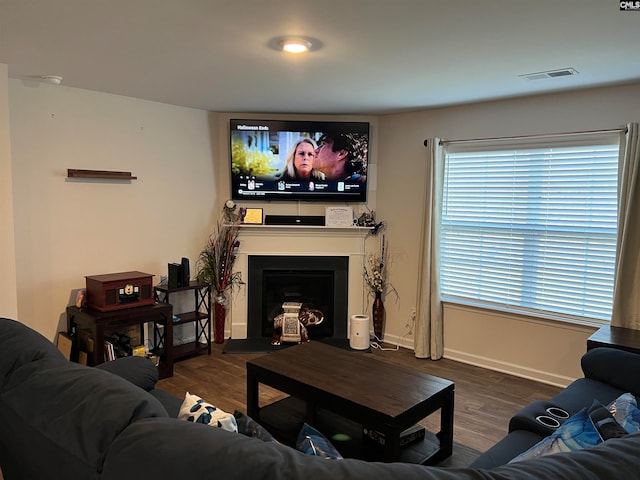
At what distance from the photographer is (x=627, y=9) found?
6.75ft

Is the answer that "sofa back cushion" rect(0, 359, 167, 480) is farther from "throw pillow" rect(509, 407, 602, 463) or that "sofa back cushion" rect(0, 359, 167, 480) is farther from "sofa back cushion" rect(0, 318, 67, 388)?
"throw pillow" rect(509, 407, 602, 463)

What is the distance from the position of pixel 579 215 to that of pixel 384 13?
8.31 feet

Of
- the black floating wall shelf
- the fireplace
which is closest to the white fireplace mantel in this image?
the fireplace

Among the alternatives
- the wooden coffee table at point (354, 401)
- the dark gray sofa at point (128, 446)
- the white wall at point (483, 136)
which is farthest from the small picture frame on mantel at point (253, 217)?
the dark gray sofa at point (128, 446)

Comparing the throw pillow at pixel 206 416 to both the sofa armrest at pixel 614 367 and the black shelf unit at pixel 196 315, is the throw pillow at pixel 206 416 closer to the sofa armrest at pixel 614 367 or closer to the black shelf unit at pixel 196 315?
the sofa armrest at pixel 614 367

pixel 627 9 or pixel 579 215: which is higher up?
pixel 627 9

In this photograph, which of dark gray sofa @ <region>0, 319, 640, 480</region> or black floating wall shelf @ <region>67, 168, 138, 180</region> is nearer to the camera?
dark gray sofa @ <region>0, 319, 640, 480</region>

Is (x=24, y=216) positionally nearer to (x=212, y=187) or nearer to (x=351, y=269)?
(x=212, y=187)

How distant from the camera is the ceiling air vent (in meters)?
3.09

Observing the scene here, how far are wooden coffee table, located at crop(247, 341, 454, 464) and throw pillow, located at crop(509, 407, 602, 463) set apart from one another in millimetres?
898

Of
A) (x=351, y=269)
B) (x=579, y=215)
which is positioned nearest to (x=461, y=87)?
(x=579, y=215)

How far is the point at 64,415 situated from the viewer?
131 cm

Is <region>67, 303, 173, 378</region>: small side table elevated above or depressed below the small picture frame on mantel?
below

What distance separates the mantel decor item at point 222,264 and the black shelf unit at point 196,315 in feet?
0.35
